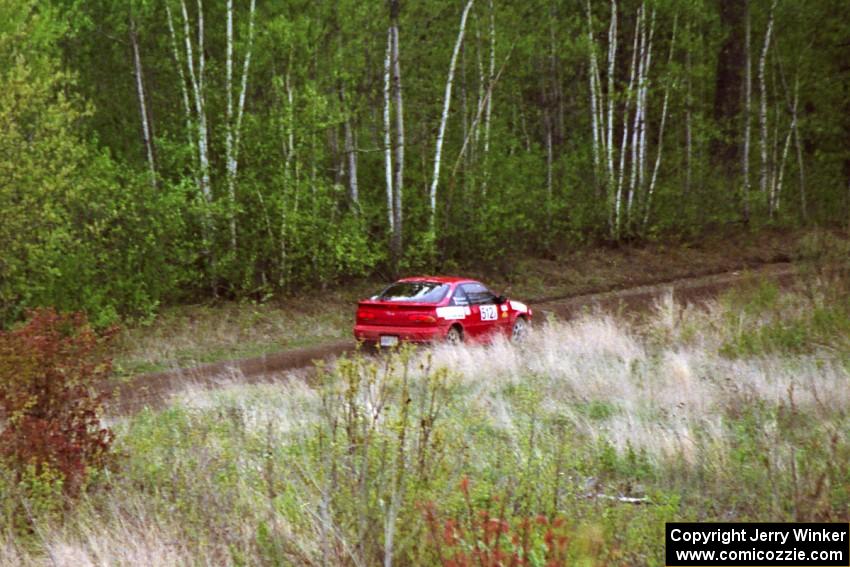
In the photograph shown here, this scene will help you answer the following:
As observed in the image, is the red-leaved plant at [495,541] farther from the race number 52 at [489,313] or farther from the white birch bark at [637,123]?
the white birch bark at [637,123]

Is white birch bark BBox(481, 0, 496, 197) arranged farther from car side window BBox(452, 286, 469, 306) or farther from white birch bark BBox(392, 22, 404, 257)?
car side window BBox(452, 286, 469, 306)

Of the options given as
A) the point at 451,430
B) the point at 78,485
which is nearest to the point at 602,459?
the point at 451,430

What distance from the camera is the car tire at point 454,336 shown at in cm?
1697

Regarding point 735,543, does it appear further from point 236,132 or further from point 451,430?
point 236,132

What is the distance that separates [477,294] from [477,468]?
11.4m

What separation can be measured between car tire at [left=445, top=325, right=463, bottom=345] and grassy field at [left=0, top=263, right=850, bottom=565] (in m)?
5.12

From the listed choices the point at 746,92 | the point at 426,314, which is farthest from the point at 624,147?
the point at 426,314

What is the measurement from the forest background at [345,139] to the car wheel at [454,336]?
250 inches

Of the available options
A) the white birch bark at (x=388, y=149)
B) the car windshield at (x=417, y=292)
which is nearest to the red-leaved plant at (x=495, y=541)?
the car windshield at (x=417, y=292)

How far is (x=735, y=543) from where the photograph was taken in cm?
511

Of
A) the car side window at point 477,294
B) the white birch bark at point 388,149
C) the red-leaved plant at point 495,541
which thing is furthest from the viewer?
the white birch bark at point 388,149

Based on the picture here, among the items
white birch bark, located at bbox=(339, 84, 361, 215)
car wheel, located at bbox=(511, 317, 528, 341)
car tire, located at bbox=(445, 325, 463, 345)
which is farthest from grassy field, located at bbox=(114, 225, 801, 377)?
car tire, located at bbox=(445, 325, 463, 345)

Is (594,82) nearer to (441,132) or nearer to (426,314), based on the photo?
(441,132)

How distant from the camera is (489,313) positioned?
18.5m
